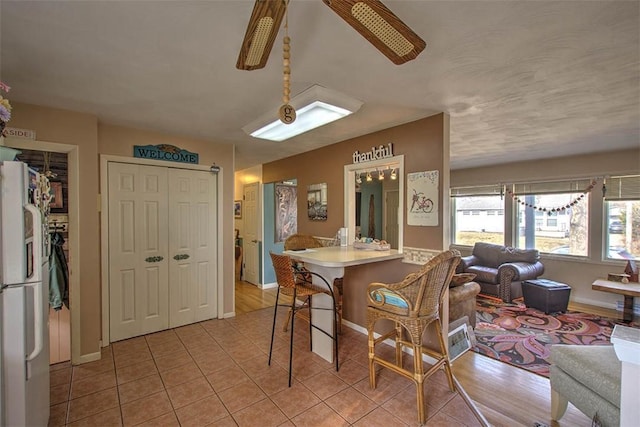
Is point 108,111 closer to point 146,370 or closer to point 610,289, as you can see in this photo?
point 146,370

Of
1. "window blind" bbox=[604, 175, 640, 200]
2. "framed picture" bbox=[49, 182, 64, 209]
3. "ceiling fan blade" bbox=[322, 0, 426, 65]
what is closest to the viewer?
"ceiling fan blade" bbox=[322, 0, 426, 65]

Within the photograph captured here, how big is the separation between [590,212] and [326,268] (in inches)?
197

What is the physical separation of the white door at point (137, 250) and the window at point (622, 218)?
22.2 ft

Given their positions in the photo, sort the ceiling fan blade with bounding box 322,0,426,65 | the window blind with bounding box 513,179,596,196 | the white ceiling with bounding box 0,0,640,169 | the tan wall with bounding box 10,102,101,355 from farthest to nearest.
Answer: the window blind with bounding box 513,179,596,196, the tan wall with bounding box 10,102,101,355, the white ceiling with bounding box 0,0,640,169, the ceiling fan blade with bounding box 322,0,426,65

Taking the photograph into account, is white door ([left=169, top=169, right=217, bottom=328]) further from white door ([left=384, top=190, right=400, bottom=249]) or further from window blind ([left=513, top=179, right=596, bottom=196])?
window blind ([left=513, top=179, right=596, bottom=196])

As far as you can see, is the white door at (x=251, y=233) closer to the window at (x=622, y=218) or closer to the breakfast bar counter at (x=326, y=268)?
the breakfast bar counter at (x=326, y=268)

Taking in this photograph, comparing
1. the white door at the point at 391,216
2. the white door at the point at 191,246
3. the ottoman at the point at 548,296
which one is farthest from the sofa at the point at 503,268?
the white door at the point at 191,246

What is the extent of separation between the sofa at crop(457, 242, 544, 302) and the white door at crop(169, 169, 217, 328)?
14.7ft

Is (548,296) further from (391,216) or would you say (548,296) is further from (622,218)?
(391,216)

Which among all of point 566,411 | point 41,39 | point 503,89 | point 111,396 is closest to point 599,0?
point 503,89

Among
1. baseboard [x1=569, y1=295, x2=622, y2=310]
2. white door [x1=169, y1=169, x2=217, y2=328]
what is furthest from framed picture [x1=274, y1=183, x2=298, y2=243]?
baseboard [x1=569, y1=295, x2=622, y2=310]

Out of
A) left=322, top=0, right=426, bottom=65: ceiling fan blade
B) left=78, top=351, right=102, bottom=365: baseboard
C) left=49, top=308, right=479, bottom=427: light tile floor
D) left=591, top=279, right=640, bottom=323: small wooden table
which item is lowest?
left=49, top=308, right=479, bottom=427: light tile floor

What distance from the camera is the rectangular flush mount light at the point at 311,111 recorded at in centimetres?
220

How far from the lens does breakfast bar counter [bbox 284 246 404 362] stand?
246cm
